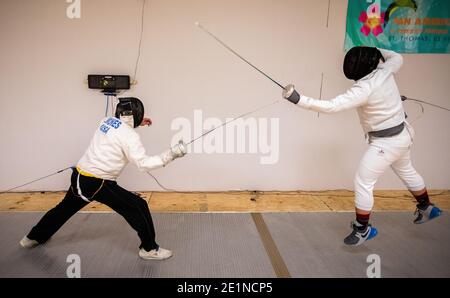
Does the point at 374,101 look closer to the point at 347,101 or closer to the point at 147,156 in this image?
the point at 347,101

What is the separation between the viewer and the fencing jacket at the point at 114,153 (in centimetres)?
181

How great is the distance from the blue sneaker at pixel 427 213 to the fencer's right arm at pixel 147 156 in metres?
1.75

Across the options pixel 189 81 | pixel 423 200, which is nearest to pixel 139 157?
pixel 189 81

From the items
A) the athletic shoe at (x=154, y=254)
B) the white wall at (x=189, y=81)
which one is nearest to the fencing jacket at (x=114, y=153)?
the athletic shoe at (x=154, y=254)

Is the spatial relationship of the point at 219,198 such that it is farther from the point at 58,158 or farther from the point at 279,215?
the point at 58,158

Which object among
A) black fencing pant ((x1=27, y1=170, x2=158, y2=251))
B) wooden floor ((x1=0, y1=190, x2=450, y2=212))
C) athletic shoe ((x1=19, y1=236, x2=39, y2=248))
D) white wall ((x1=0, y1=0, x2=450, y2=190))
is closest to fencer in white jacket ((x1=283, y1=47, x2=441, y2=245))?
wooden floor ((x1=0, y1=190, x2=450, y2=212))

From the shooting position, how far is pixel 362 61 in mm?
2086

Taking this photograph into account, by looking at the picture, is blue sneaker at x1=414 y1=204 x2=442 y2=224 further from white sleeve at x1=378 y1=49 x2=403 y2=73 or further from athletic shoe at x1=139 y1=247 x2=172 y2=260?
athletic shoe at x1=139 y1=247 x2=172 y2=260

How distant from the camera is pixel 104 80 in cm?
286

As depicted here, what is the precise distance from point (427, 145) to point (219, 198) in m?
2.05

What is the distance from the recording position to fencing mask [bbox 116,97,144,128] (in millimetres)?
1919

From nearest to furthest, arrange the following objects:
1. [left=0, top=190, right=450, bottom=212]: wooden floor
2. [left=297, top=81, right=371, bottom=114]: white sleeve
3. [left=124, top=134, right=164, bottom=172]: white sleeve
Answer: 1. [left=124, top=134, right=164, bottom=172]: white sleeve
2. [left=297, top=81, right=371, bottom=114]: white sleeve
3. [left=0, top=190, right=450, bottom=212]: wooden floor

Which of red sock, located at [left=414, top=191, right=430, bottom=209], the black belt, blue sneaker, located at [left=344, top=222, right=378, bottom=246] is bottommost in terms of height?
blue sneaker, located at [left=344, top=222, right=378, bottom=246]
